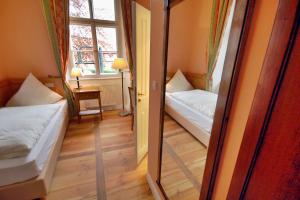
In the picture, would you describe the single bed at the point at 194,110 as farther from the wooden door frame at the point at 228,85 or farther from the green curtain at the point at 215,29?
the wooden door frame at the point at 228,85

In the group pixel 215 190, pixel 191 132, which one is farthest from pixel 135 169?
pixel 215 190

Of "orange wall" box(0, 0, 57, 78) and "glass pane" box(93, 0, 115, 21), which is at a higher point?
"glass pane" box(93, 0, 115, 21)

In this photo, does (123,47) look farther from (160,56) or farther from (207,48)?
(207,48)

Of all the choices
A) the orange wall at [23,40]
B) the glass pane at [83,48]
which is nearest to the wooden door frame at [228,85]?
the orange wall at [23,40]

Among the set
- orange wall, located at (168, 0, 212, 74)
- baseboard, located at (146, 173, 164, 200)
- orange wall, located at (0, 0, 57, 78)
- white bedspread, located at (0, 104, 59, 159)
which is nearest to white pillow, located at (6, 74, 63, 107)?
orange wall, located at (0, 0, 57, 78)

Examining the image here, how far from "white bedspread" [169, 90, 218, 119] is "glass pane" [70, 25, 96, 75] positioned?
307cm

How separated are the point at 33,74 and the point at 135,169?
2.88 meters

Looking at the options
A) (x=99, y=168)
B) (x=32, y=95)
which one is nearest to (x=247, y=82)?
(x=99, y=168)

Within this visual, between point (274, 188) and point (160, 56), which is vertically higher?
point (160, 56)

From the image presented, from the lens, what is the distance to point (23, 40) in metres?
2.80

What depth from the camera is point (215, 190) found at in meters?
0.69

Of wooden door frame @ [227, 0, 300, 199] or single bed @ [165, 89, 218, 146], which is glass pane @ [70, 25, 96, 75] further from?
wooden door frame @ [227, 0, 300, 199]

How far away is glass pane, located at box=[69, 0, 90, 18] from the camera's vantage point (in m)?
3.15

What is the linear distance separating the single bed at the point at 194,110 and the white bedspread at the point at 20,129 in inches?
57.3
